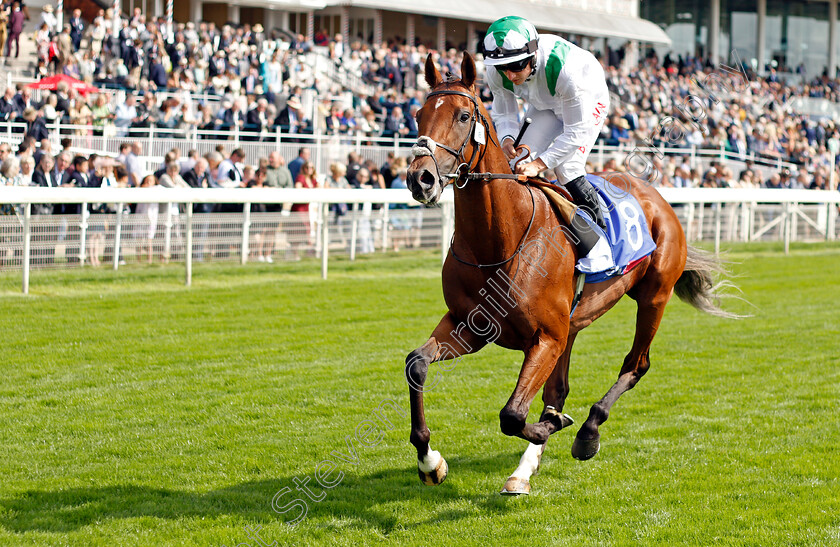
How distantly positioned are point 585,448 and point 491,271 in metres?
1.10

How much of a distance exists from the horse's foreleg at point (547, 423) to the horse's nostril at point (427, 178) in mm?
1336

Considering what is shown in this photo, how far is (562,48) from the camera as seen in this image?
4355 millimetres

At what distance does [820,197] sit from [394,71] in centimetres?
972

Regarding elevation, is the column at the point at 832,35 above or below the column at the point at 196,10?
above

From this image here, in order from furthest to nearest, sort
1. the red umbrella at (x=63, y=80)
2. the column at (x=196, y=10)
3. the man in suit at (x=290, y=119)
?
the column at (x=196, y=10) → the man in suit at (x=290, y=119) → the red umbrella at (x=63, y=80)

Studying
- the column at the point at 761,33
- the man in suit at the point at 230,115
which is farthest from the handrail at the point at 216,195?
the column at the point at 761,33

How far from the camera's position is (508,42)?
414cm

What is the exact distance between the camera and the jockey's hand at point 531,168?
14.0ft

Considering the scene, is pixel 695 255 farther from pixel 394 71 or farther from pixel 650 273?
pixel 394 71

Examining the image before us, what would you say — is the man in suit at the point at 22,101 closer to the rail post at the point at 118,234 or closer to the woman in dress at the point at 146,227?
the woman in dress at the point at 146,227

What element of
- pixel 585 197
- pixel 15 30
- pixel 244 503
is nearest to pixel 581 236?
pixel 585 197

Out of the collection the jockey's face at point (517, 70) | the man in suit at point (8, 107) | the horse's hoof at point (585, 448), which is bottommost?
the horse's hoof at point (585, 448)

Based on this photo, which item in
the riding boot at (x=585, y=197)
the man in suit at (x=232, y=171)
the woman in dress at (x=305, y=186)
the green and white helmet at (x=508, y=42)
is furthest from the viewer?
the man in suit at (x=232, y=171)

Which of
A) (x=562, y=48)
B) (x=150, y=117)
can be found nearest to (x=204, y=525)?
(x=562, y=48)
